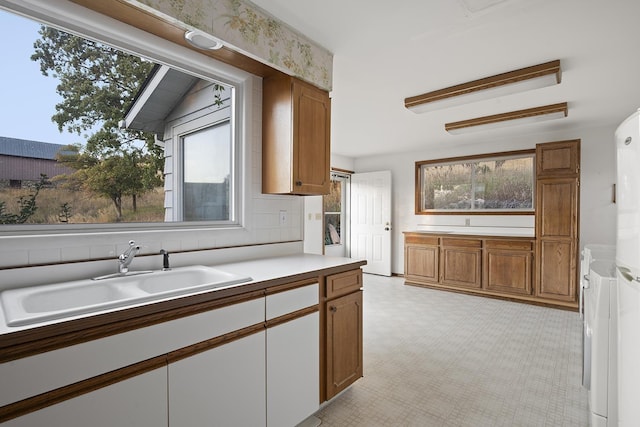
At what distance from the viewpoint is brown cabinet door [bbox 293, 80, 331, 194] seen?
2.27 metres

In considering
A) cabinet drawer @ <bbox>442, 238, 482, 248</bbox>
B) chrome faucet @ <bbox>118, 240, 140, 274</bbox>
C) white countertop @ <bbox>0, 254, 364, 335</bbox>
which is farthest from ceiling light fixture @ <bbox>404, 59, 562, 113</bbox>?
chrome faucet @ <bbox>118, 240, 140, 274</bbox>

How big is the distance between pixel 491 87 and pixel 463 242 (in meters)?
2.69

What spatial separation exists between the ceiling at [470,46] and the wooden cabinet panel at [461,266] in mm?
2091

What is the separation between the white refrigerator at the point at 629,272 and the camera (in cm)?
112

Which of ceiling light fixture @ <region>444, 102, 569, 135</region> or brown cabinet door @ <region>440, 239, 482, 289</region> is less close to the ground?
ceiling light fixture @ <region>444, 102, 569, 135</region>

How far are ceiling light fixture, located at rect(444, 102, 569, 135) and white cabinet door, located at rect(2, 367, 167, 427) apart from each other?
4121 mm

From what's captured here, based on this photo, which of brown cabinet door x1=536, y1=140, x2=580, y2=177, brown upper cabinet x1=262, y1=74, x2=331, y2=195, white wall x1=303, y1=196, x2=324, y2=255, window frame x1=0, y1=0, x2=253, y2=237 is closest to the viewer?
window frame x1=0, y1=0, x2=253, y2=237

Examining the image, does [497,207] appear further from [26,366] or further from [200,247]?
[26,366]

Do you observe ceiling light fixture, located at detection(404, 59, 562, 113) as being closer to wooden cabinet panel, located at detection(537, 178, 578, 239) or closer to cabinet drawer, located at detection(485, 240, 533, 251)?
wooden cabinet panel, located at detection(537, 178, 578, 239)

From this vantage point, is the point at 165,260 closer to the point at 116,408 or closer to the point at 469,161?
the point at 116,408

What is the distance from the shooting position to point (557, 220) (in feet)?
13.7

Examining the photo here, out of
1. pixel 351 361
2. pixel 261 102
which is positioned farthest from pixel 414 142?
pixel 351 361

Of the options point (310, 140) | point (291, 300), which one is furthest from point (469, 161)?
point (291, 300)

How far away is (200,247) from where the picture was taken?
2.04 metres
